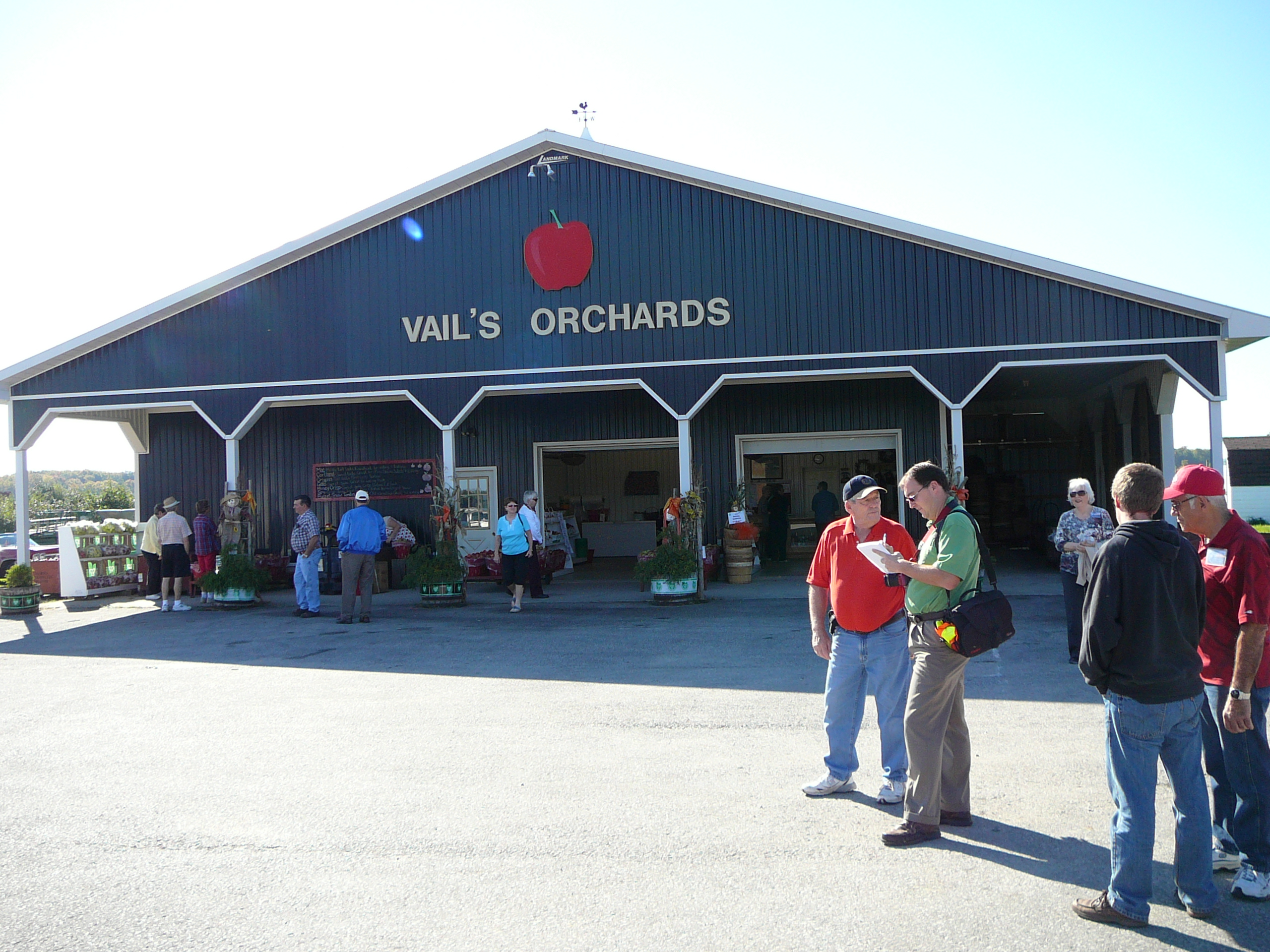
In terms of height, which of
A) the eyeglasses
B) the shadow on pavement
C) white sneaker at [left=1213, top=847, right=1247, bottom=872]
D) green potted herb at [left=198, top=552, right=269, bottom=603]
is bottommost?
the shadow on pavement

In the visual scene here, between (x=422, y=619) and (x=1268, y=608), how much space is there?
994 cm

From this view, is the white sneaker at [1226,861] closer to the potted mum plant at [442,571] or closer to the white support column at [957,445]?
the white support column at [957,445]

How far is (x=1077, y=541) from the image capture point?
7836mm

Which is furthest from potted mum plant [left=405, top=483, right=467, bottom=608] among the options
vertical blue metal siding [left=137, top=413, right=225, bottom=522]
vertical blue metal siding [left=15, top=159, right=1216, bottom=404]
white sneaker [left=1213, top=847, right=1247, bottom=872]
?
white sneaker [left=1213, top=847, right=1247, bottom=872]

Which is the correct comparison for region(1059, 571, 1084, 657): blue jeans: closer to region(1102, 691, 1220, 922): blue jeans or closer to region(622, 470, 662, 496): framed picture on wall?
region(1102, 691, 1220, 922): blue jeans

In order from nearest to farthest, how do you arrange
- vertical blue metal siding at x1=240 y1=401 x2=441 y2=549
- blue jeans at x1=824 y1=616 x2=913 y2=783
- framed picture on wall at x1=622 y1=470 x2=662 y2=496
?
blue jeans at x1=824 y1=616 x2=913 y2=783 → vertical blue metal siding at x1=240 y1=401 x2=441 y2=549 → framed picture on wall at x1=622 y1=470 x2=662 y2=496

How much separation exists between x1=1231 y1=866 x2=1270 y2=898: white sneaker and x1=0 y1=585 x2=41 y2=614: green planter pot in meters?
14.9

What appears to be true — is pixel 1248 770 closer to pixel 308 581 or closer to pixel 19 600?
pixel 308 581

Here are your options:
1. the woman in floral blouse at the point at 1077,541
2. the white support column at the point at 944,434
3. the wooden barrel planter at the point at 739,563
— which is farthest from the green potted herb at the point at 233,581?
the woman in floral blouse at the point at 1077,541

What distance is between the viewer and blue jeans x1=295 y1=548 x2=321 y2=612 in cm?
1255

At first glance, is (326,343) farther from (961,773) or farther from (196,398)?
(961,773)

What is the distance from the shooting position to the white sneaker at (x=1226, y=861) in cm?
393

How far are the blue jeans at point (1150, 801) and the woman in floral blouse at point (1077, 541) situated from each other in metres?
4.24

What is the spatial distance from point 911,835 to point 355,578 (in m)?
9.01
